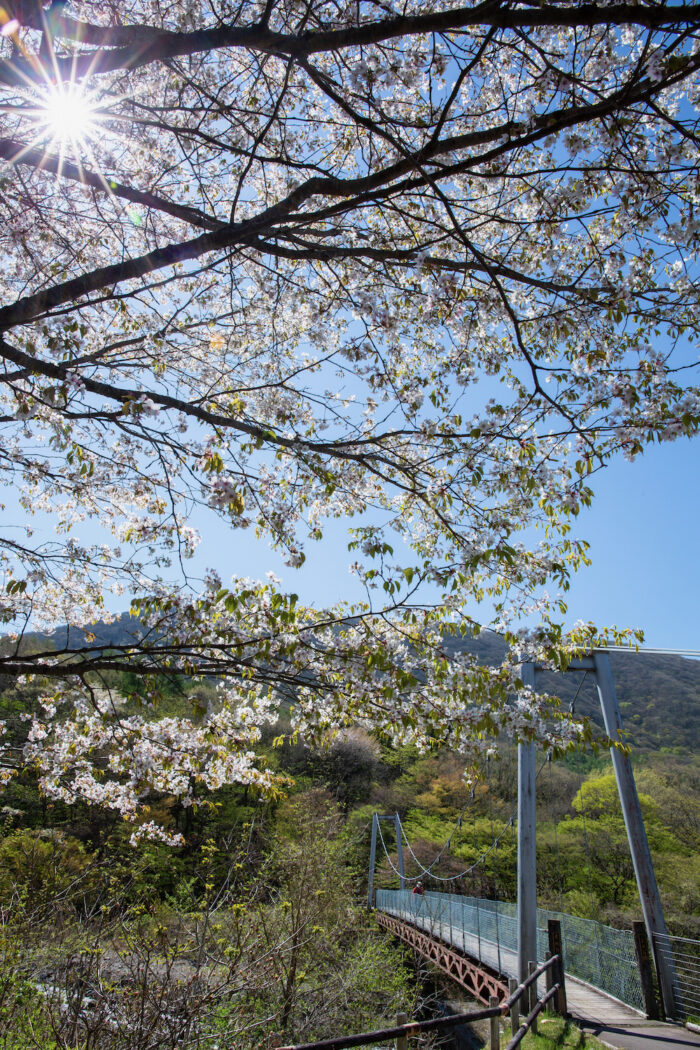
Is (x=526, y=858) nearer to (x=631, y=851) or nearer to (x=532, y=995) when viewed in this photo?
(x=631, y=851)

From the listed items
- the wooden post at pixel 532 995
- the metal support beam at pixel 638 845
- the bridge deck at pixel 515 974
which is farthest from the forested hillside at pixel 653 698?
the wooden post at pixel 532 995

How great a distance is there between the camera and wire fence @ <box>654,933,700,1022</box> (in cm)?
650

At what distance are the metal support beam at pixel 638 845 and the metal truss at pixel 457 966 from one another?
6.80 ft

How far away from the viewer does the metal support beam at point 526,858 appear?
6.90 meters

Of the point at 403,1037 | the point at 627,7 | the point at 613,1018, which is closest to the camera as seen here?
the point at 627,7

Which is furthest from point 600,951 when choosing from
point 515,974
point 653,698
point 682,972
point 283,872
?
point 653,698

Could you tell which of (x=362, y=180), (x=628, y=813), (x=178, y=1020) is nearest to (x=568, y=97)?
(x=362, y=180)

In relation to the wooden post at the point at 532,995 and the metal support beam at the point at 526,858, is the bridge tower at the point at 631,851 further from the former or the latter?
the wooden post at the point at 532,995

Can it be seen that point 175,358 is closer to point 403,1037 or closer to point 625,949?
point 403,1037

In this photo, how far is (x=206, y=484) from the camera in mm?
2598

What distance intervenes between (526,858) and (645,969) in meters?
1.77

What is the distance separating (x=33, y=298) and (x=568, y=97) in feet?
8.05

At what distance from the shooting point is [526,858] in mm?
7340

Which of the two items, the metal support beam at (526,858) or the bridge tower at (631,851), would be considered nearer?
the bridge tower at (631,851)
